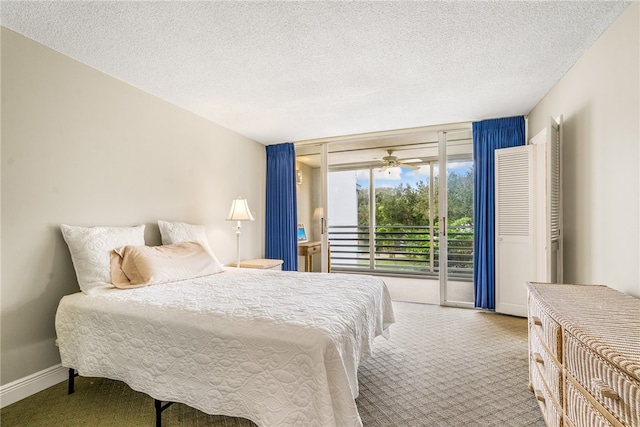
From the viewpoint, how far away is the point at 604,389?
1038 mm

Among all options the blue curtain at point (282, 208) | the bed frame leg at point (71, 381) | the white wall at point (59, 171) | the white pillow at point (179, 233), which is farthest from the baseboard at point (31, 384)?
the blue curtain at point (282, 208)

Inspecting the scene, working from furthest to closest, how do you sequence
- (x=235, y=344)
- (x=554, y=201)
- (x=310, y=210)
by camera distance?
(x=310, y=210), (x=554, y=201), (x=235, y=344)

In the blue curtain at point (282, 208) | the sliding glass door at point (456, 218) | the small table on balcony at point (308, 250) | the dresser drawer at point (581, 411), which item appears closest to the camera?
the dresser drawer at point (581, 411)

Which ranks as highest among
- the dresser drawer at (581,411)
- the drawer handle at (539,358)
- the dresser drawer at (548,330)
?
the dresser drawer at (548,330)

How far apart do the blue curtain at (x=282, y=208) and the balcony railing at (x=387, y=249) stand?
2.33 metres

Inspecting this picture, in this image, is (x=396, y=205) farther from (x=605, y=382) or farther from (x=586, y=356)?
(x=605, y=382)

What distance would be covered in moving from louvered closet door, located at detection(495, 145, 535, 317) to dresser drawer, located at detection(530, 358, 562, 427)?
6.17 ft

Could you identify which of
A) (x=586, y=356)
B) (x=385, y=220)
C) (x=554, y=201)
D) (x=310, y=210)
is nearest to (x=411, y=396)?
(x=586, y=356)

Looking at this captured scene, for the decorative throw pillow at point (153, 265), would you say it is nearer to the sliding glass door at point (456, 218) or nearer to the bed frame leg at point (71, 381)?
the bed frame leg at point (71, 381)

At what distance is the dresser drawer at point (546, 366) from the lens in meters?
1.48

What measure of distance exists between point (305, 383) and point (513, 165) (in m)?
3.59

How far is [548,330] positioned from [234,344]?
1.63 m

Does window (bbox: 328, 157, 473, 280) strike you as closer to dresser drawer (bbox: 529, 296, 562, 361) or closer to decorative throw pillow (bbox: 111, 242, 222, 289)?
decorative throw pillow (bbox: 111, 242, 222, 289)

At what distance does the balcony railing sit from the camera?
6684mm
